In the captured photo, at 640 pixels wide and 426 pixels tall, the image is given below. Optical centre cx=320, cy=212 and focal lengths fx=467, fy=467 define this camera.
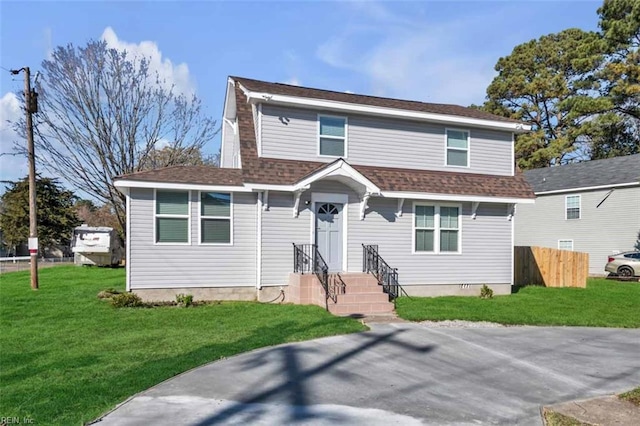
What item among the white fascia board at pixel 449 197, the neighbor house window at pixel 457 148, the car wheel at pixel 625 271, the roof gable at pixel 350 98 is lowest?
the car wheel at pixel 625 271

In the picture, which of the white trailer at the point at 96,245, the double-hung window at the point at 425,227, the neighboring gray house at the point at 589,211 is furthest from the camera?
the neighboring gray house at the point at 589,211

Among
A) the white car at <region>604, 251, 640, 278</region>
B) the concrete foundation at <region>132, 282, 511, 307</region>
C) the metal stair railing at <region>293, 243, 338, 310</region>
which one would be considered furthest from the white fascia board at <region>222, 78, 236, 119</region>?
the white car at <region>604, 251, 640, 278</region>

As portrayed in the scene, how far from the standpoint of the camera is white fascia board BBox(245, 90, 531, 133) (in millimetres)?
13305

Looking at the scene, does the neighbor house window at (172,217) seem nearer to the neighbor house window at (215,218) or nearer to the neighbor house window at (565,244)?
the neighbor house window at (215,218)

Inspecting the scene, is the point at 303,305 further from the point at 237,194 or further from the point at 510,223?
the point at 510,223

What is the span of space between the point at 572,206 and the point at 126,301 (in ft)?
80.4

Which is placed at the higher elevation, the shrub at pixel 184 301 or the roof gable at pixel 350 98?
the roof gable at pixel 350 98

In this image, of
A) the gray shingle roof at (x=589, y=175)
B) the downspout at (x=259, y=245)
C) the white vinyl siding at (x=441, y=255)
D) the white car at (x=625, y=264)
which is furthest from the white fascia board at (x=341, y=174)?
the gray shingle roof at (x=589, y=175)

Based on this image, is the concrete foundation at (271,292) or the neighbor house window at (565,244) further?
the neighbor house window at (565,244)

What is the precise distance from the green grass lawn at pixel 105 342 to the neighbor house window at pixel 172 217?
1963 millimetres

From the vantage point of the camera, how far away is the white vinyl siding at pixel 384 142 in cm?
1372

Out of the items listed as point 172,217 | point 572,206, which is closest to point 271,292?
point 172,217

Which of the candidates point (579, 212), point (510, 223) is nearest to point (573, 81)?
point (579, 212)

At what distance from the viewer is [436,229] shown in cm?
1486
